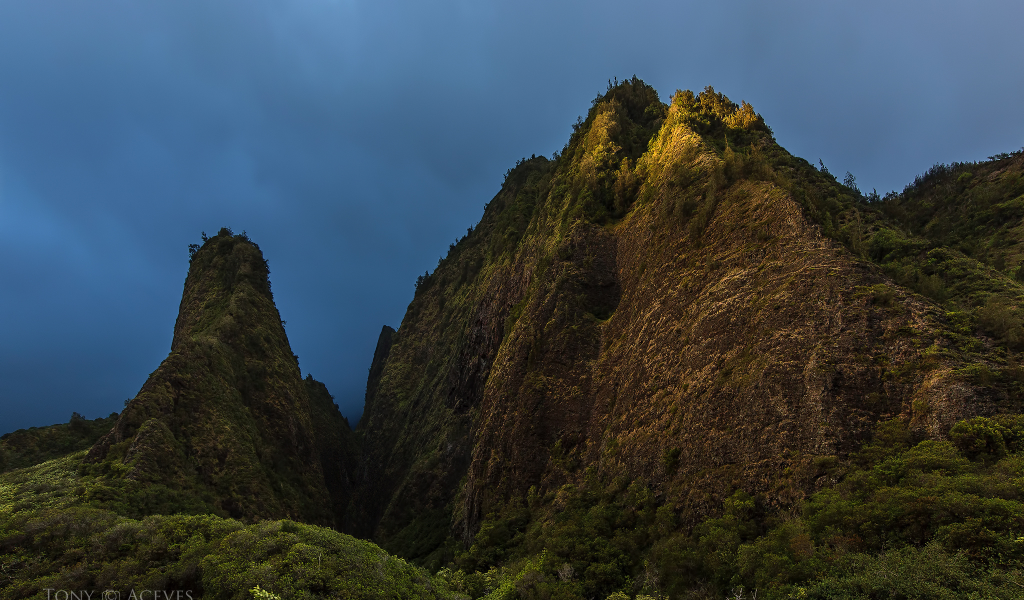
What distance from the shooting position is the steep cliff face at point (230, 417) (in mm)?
31938

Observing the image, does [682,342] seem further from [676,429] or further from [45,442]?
[45,442]

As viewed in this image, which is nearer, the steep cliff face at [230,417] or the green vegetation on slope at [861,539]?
the green vegetation on slope at [861,539]

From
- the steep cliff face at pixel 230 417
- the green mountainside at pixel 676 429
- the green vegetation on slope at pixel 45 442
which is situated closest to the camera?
the green mountainside at pixel 676 429

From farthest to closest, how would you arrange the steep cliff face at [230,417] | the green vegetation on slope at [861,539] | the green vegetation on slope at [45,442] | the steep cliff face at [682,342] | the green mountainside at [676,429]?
the green vegetation on slope at [45,442] → the steep cliff face at [230,417] → the steep cliff face at [682,342] → the green mountainside at [676,429] → the green vegetation on slope at [861,539]

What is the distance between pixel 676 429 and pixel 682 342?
4350 millimetres

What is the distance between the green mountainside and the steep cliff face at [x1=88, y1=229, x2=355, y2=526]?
0.29 m

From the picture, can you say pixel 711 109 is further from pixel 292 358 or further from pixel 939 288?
pixel 292 358

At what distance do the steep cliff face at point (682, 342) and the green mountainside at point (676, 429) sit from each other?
13cm

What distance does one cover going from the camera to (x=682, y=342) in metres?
20.8

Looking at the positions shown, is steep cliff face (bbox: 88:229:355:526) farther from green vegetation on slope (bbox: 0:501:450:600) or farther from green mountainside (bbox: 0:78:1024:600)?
green vegetation on slope (bbox: 0:501:450:600)

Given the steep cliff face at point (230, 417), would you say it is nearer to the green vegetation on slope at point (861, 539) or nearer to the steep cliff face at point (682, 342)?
the steep cliff face at point (682, 342)

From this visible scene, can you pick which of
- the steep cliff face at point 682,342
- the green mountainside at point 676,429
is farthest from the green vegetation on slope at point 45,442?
the steep cliff face at point 682,342

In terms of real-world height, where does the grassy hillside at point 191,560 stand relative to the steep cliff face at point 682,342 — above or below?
below

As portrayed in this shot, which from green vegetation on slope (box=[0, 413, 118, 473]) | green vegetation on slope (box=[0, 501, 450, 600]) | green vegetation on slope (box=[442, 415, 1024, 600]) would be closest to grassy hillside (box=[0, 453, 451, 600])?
green vegetation on slope (box=[0, 501, 450, 600])
